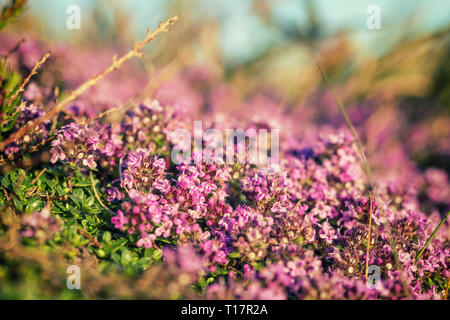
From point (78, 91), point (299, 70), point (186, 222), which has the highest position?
point (299, 70)

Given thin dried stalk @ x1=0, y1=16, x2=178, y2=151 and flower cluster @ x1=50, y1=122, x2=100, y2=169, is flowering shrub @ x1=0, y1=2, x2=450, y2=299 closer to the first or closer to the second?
flower cluster @ x1=50, y1=122, x2=100, y2=169

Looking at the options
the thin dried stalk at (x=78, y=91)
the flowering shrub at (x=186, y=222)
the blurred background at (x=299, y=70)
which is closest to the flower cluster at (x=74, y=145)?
the flowering shrub at (x=186, y=222)

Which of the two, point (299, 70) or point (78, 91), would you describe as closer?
point (78, 91)

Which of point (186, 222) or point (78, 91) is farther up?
point (78, 91)

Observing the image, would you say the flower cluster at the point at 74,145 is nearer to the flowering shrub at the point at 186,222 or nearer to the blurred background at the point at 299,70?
the flowering shrub at the point at 186,222

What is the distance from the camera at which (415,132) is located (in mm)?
6516

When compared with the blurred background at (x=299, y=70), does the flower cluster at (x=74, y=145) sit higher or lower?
lower

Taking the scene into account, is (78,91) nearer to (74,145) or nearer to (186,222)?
(74,145)

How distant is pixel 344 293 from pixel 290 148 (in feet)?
7.24

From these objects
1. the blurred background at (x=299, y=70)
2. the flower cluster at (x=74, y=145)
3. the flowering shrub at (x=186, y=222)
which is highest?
the blurred background at (x=299, y=70)

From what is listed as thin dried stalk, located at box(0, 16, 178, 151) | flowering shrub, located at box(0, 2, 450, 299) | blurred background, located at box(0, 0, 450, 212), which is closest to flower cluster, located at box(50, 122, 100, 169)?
flowering shrub, located at box(0, 2, 450, 299)

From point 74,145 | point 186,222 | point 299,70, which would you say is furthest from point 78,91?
point 299,70
